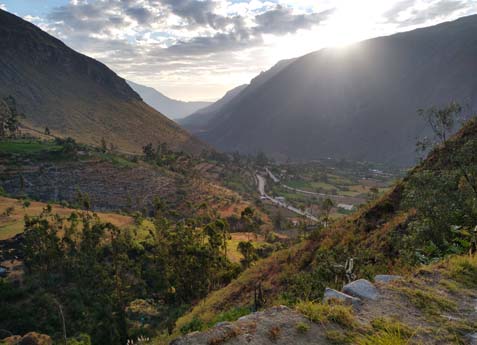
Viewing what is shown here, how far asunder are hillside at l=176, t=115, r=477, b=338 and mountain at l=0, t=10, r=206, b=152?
108 meters

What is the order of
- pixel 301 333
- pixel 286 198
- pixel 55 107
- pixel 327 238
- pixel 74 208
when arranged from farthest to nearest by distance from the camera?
pixel 55 107, pixel 286 198, pixel 74 208, pixel 327 238, pixel 301 333

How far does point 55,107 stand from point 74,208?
3741 inches

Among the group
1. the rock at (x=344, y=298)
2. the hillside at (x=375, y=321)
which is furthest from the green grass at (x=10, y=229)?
the rock at (x=344, y=298)

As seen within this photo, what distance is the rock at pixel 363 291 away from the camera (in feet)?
19.1

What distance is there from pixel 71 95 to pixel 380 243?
156263 millimetres

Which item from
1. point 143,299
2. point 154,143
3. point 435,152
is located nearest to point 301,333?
point 435,152

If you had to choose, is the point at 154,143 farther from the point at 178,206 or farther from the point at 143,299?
the point at 143,299

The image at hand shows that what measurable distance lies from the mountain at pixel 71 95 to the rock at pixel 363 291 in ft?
392

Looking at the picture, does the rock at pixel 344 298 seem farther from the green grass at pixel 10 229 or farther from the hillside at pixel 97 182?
the hillside at pixel 97 182

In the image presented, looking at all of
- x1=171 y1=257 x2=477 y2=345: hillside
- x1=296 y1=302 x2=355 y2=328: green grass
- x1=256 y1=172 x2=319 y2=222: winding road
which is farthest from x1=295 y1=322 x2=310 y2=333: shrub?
x1=256 y1=172 x2=319 y2=222: winding road

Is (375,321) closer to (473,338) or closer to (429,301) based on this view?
(473,338)

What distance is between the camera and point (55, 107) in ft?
422

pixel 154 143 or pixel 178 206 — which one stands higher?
pixel 154 143

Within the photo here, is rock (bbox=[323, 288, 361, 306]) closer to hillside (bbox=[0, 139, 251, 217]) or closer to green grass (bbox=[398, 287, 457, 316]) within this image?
green grass (bbox=[398, 287, 457, 316])
